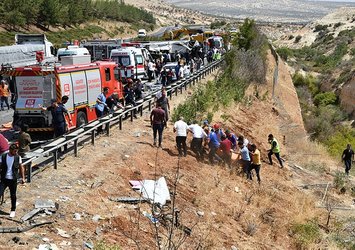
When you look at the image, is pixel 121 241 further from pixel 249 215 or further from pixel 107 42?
pixel 107 42

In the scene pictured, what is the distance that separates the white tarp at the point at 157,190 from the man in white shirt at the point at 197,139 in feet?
12.8

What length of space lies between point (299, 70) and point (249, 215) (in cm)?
5541

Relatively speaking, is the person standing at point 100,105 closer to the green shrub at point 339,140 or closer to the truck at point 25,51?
the truck at point 25,51

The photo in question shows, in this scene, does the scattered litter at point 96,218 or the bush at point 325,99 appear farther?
the bush at point 325,99

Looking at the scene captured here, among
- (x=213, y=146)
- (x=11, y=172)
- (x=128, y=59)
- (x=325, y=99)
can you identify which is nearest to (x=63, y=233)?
(x=11, y=172)

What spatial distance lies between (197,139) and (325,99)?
1613 inches

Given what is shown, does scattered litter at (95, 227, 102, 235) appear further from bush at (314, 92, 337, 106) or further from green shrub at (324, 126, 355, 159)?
bush at (314, 92, 337, 106)

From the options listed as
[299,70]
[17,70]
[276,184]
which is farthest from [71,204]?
[299,70]

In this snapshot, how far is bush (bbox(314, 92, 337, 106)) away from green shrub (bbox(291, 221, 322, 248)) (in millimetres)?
42060

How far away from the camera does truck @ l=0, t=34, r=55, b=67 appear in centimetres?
3281

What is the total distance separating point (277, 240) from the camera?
1355 cm

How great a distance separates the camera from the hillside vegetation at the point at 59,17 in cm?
6147

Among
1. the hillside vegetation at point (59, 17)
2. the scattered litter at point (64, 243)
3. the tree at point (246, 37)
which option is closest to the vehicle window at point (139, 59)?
the tree at point (246, 37)

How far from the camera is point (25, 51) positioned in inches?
1362
